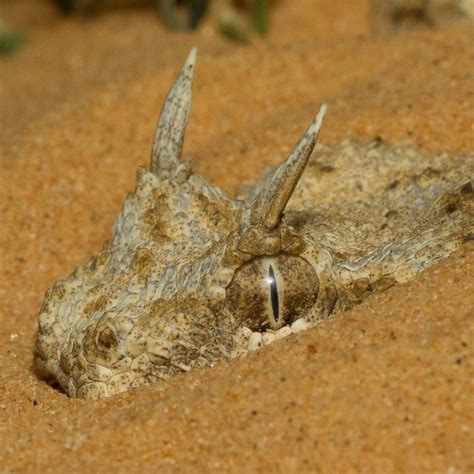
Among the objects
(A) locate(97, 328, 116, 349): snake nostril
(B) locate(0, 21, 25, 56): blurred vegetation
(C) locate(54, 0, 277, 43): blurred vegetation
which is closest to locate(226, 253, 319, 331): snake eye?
(A) locate(97, 328, 116, 349): snake nostril

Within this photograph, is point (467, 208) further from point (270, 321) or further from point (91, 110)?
point (91, 110)

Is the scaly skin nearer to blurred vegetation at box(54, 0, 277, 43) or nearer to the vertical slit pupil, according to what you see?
the vertical slit pupil

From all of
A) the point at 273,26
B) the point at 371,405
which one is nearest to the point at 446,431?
the point at 371,405

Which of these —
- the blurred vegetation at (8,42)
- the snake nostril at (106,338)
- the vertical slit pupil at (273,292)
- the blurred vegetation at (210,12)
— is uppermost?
the vertical slit pupil at (273,292)

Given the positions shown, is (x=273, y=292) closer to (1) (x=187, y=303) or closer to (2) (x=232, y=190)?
(1) (x=187, y=303)

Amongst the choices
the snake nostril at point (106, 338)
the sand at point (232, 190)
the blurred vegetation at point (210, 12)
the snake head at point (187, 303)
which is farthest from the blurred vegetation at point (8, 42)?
the snake nostril at point (106, 338)

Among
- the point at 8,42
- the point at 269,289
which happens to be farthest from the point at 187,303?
the point at 8,42

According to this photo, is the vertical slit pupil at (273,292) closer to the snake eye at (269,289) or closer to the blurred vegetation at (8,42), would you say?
the snake eye at (269,289)
